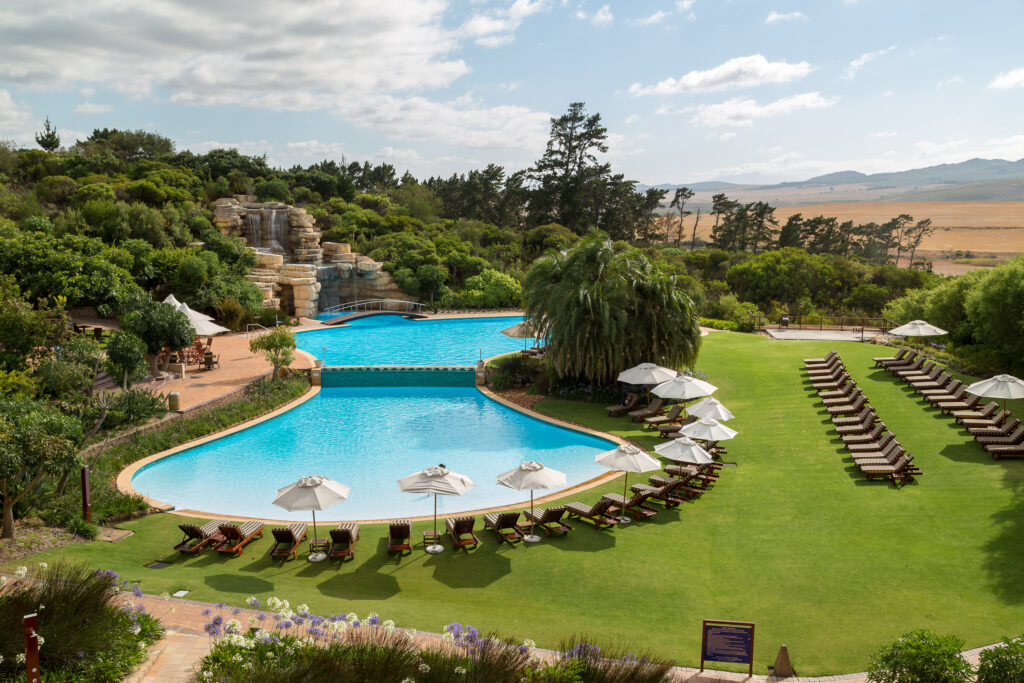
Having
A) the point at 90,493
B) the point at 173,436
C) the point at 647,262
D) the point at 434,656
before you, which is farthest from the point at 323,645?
the point at 647,262

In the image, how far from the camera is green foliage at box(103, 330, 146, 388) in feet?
61.3

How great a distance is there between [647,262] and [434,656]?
17809mm

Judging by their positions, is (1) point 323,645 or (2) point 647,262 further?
(2) point 647,262

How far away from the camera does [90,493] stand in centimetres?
1310

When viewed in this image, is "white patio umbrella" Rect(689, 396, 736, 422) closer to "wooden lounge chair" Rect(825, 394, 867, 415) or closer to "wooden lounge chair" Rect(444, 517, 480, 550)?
"wooden lounge chair" Rect(825, 394, 867, 415)

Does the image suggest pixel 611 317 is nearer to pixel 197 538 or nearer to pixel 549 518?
pixel 549 518

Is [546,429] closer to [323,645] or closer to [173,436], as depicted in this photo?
[173,436]

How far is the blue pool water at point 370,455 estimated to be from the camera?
14.7 meters

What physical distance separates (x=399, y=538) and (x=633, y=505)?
16.4 feet

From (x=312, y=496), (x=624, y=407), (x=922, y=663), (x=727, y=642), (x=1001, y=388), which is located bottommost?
(x=624, y=407)

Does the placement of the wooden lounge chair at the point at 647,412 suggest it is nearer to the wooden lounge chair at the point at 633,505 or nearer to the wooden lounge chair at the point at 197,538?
the wooden lounge chair at the point at 633,505

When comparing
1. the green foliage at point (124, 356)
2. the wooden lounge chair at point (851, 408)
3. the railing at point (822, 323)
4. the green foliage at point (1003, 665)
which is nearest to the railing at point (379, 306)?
the railing at point (822, 323)

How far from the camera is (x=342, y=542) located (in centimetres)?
1134

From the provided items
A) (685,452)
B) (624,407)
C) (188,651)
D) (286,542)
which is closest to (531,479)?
(685,452)
